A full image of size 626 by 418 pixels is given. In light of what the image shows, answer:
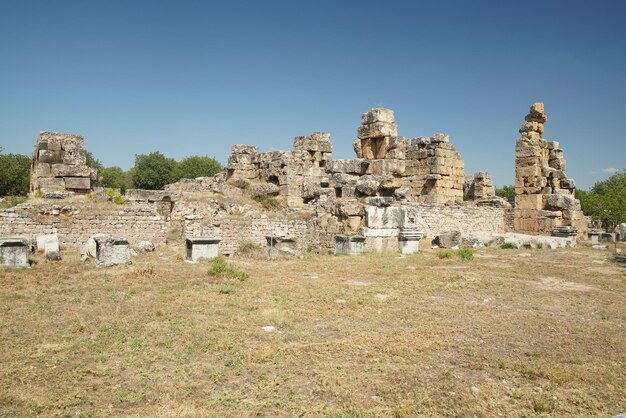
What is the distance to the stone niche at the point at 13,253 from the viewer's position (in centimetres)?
929

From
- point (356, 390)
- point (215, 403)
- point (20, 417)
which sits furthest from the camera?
point (356, 390)

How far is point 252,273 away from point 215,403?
6.16 metres

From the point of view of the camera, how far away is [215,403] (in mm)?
3666

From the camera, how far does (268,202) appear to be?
19.0m

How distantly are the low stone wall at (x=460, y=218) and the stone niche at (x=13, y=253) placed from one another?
1156cm

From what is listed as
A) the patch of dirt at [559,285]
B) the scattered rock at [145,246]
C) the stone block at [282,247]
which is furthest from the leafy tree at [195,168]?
the patch of dirt at [559,285]

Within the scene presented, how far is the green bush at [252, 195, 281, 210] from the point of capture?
1879 cm

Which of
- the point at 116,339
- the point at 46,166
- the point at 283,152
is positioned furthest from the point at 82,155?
the point at 116,339

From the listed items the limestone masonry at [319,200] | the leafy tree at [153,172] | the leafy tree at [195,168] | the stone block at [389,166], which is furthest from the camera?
the leafy tree at [195,168]

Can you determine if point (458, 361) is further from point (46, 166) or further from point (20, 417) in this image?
point (46, 166)

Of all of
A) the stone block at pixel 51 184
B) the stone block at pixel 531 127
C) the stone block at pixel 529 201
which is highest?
the stone block at pixel 531 127

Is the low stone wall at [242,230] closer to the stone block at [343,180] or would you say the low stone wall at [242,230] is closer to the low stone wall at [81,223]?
the low stone wall at [81,223]

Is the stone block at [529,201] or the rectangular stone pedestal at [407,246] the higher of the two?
the stone block at [529,201]

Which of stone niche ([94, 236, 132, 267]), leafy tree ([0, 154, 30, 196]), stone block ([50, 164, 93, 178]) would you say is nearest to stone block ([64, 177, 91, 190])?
stone block ([50, 164, 93, 178])
